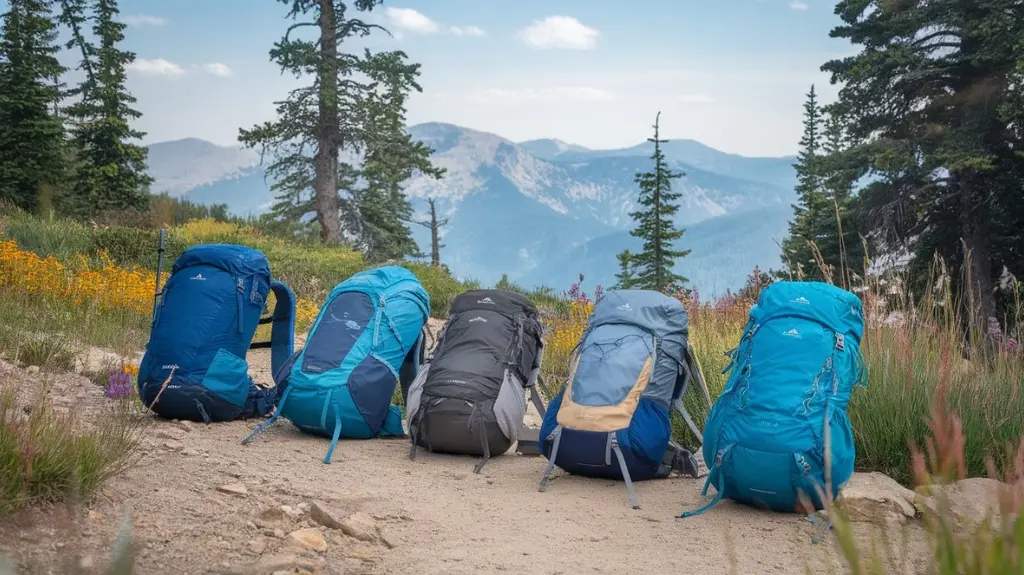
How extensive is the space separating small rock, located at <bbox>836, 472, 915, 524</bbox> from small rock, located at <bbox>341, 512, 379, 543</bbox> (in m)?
2.18

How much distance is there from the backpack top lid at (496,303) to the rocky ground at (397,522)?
1.14 m

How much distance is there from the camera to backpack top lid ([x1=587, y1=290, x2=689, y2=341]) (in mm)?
5242

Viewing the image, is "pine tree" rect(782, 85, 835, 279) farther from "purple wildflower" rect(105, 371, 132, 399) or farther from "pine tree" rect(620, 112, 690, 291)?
"purple wildflower" rect(105, 371, 132, 399)

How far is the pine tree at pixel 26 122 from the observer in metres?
22.5

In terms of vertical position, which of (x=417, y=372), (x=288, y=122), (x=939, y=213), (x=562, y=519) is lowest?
(x=562, y=519)

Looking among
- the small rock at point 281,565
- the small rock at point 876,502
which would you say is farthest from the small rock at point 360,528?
the small rock at point 876,502

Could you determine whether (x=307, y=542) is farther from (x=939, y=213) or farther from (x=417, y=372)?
(x=939, y=213)

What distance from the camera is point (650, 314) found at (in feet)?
17.3

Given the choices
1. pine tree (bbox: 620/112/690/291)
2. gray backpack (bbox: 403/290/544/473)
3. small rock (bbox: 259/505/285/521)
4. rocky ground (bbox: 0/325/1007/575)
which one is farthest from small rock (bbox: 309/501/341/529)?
pine tree (bbox: 620/112/690/291)

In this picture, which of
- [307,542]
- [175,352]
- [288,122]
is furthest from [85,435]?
[288,122]

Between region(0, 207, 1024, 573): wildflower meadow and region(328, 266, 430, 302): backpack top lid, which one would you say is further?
region(328, 266, 430, 302): backpack top lid

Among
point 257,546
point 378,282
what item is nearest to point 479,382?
point 378,282

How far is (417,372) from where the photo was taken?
20.8 ft

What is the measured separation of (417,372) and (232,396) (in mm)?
1327
